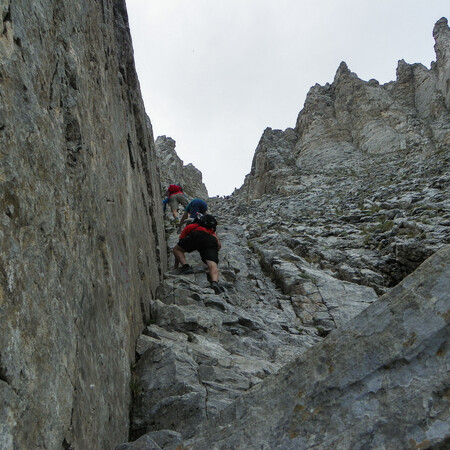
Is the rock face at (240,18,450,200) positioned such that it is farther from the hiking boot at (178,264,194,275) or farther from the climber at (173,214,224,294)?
the hiking boot at (178,264,194,275)

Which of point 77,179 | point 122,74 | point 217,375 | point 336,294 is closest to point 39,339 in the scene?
point 77,179

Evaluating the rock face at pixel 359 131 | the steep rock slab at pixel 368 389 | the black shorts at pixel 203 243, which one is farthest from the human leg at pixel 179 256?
the rock face at pixel 359 131

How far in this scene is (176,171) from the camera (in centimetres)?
4050

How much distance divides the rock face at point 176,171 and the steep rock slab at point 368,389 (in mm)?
29387

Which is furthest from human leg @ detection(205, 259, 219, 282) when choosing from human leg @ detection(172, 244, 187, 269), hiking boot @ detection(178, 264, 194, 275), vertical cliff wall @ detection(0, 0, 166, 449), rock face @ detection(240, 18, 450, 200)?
rock face @ detection(240, 18, 450, 200)

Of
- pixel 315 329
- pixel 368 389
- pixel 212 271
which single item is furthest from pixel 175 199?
pixel 368 389

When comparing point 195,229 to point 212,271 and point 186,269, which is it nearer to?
point 186,269

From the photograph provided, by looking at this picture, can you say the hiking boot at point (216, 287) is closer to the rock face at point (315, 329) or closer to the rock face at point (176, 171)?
the rock face at point (315, 329)

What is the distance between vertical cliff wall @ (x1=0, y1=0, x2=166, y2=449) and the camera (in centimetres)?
323

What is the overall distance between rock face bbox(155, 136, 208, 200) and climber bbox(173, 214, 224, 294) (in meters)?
19.0

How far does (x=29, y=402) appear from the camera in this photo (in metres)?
3.23

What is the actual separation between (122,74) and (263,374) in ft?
21.3

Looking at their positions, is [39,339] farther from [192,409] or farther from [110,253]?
[192,409]

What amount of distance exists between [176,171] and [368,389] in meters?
37.4
